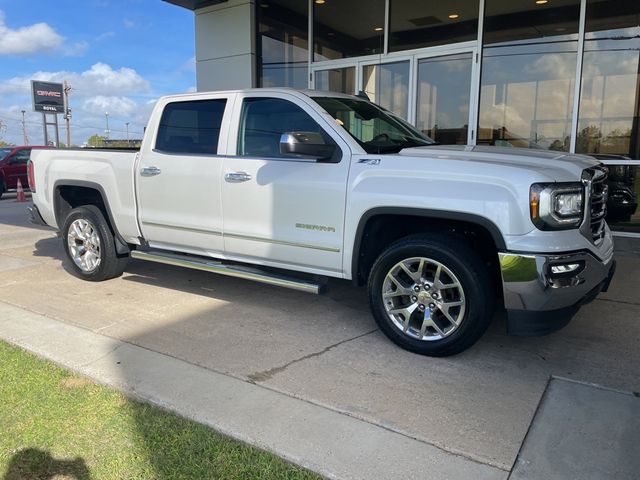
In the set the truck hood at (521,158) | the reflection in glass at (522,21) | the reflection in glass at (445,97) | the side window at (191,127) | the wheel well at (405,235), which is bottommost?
the wheel well at (405,235)

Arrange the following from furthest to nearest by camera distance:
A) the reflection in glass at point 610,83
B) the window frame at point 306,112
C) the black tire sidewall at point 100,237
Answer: the reflection in glass at point 610,83 → the black tire sidewall at point 100,237 → the window frame at point 306,112

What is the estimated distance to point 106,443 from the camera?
2844 mm

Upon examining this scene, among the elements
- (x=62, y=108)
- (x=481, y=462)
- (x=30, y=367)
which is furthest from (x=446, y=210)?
(x=62, y=108)

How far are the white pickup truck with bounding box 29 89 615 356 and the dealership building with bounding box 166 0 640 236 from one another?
4760mm

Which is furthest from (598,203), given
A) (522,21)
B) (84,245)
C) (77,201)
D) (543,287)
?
(522,21)

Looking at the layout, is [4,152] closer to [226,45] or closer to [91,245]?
[226,45]

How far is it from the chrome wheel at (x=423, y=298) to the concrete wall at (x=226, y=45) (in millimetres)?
8330

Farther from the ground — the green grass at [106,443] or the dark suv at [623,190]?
the dark suv at [623,190]

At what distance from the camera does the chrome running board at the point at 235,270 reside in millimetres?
4383

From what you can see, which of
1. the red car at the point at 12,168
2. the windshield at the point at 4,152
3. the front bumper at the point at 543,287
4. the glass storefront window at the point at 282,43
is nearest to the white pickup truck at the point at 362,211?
the front bumper at the point at 543,287

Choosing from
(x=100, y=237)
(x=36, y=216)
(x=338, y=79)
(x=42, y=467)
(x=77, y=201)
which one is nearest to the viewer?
(x=42, y=467)

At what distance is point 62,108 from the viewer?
118 ft

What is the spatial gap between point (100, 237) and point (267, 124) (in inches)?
97.4

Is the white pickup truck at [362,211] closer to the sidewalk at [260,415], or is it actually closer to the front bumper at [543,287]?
the front bumper at [543,287]
